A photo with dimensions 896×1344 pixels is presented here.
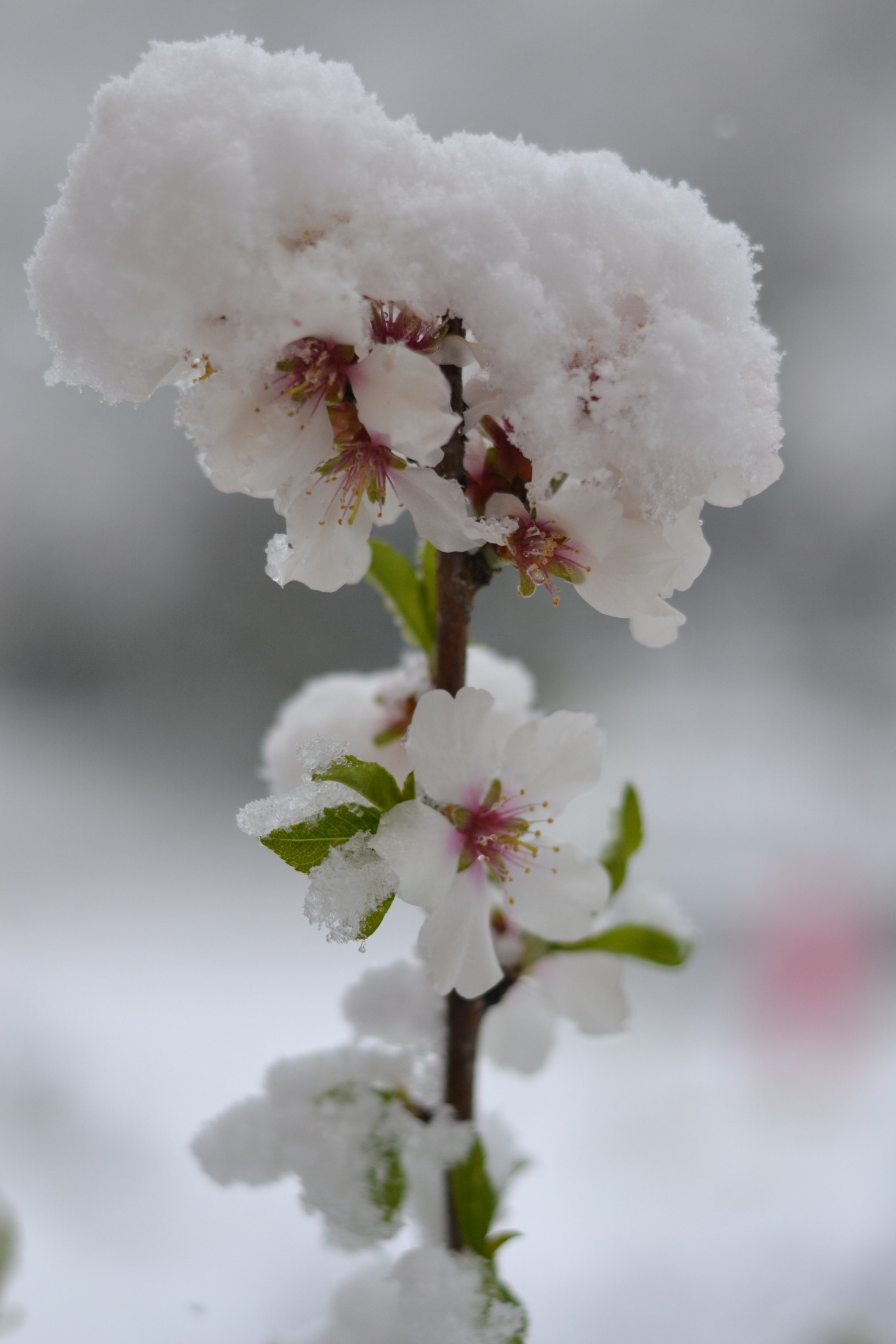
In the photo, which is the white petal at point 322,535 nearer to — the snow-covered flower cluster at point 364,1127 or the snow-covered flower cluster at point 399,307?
the snow-covered flower cluster at point 399,307

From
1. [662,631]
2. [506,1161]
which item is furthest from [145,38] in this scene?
[506,1161]

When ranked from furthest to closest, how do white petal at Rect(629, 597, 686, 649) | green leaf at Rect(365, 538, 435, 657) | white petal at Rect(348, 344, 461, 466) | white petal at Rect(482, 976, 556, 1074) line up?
1. white petal at Rect(482, 976, 556, 1074)
2. green leaf at Rect(365, 538, 435, 657)
3. white petal at Rect(629, 597, 686, 649)
4. white petal at Rect(348, 344, 461, 466)

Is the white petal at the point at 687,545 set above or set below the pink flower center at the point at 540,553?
above

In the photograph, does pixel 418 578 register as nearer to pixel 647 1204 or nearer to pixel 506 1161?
pixel 506 1161

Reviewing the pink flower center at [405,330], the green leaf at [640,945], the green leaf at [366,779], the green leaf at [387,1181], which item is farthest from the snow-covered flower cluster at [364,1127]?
the pink flower center at [405,330]

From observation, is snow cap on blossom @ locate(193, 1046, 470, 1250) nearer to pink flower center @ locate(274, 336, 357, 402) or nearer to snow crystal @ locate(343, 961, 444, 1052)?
snow crystal @ locate(343, 961, 444, 1052)

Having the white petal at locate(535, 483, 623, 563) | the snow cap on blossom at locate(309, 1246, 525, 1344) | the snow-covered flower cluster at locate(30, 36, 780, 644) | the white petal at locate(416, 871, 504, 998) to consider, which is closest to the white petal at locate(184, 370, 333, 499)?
the snow-covered flower cluster at locate(30, 36, 780, 644)

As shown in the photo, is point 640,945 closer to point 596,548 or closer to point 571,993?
point 571,993
